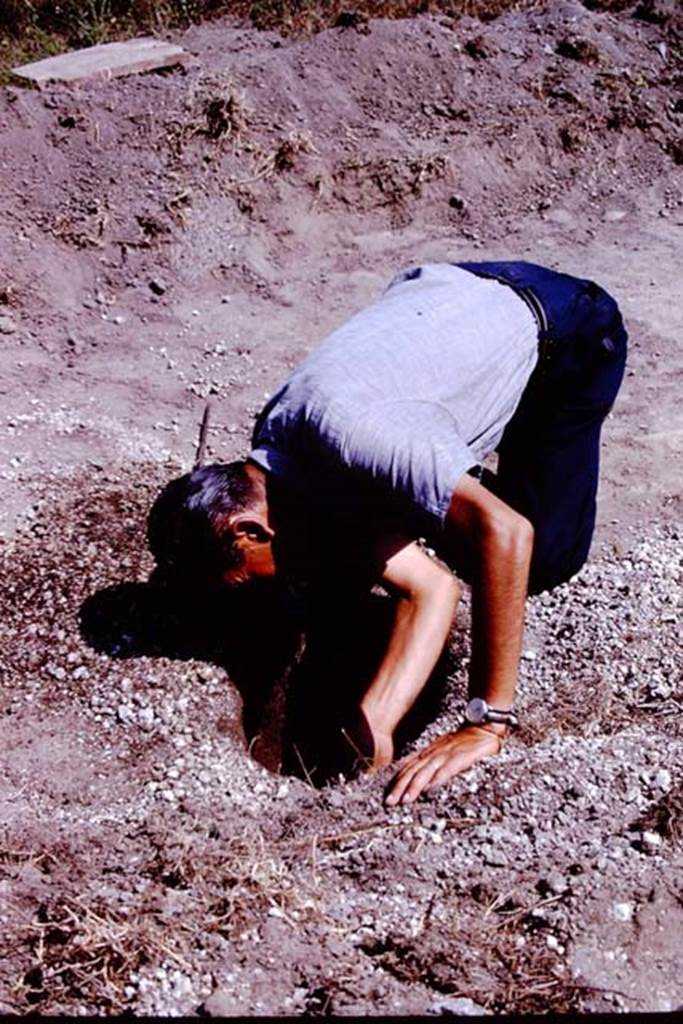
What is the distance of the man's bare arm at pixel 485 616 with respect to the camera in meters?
2.59

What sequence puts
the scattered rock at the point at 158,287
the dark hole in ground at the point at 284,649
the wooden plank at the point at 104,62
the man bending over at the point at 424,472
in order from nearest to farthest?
the man bending over at the point at 424,472, the dark hole in ground at the point at 284,649, the scattered rock at the point at 158,287, the wooden plank at the point at 104,62

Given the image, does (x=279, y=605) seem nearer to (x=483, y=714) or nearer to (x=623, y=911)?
(x=483, y=714)

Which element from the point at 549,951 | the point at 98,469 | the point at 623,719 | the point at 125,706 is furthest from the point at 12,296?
the point at 549,951

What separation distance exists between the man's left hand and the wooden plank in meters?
3.98

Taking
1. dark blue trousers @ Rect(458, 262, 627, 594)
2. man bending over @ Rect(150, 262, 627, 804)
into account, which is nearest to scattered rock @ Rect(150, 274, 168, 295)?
dark blue trousers @ Rect(458, 262, 627, 594)

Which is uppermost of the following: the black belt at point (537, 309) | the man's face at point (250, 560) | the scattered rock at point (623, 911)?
the black belt at point (537, 309)

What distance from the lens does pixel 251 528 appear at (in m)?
2.76

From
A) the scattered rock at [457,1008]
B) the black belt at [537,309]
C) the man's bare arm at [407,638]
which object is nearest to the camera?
the scattered rock at [457,1008]

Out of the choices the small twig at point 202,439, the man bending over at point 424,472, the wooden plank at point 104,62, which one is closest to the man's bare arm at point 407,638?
the man bending over at point 424,472

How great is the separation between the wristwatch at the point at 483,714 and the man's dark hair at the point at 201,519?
0.60m

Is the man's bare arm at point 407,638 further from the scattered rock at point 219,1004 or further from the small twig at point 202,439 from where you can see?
the small twig at point 202,439

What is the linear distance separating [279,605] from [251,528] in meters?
0.62

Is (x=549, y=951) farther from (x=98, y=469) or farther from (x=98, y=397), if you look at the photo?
(x=98, y=397)

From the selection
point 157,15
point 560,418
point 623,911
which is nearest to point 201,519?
point 560,418
